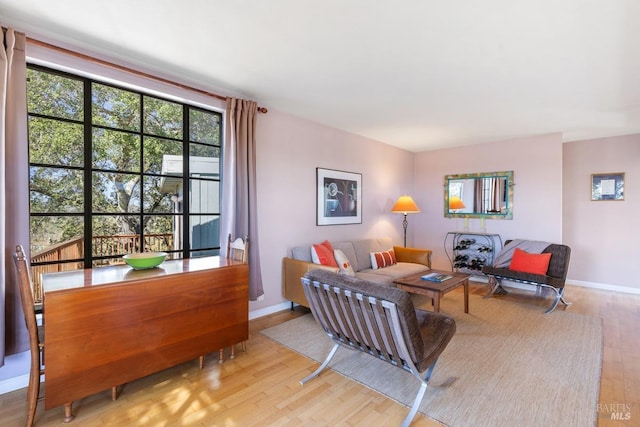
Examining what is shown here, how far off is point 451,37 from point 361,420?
2.60m

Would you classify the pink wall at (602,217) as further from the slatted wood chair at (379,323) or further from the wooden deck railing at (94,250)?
the wooden deck railing at (94,250)

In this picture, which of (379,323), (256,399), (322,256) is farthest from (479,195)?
(256,399)

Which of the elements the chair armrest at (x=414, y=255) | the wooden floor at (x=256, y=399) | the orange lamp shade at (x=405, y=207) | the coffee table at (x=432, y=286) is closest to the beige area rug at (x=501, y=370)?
the wooden floor at (x=256, y=399)

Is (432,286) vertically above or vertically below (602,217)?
below

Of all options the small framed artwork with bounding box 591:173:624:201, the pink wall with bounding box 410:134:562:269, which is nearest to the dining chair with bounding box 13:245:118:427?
the pink wall with bounding box 410:134:562:269

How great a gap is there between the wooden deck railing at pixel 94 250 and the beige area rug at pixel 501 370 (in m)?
1.41

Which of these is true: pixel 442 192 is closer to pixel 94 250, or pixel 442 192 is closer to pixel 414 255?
pixel 414 255

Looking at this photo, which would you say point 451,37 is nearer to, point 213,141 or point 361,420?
point 213,141

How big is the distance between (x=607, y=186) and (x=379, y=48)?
16.0 feet

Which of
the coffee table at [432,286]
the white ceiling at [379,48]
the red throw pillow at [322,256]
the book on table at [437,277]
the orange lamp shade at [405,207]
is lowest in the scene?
the coffee table at [432,286]

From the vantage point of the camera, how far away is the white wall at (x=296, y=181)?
357cm

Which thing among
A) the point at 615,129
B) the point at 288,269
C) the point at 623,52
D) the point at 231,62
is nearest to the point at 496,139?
the point at 615,129

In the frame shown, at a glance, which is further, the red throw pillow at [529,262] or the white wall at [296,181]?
the red throw pillow at [529,262]

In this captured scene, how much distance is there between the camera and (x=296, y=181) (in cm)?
392
